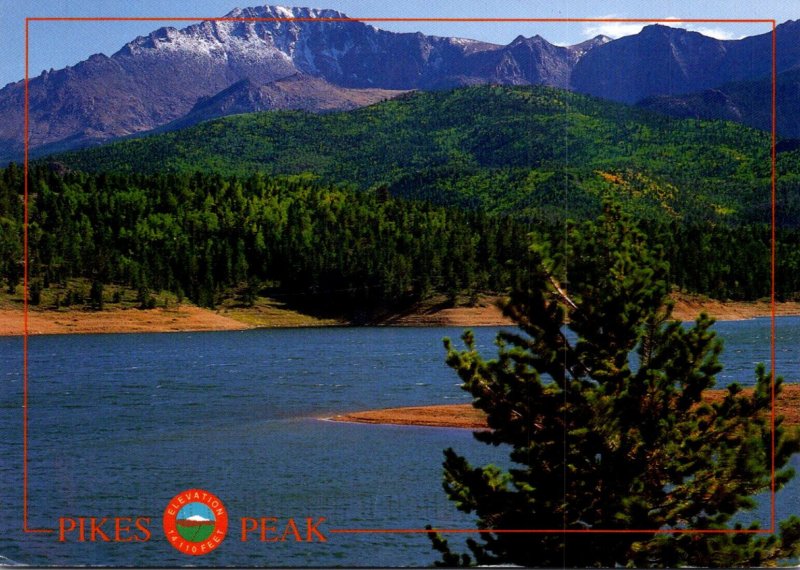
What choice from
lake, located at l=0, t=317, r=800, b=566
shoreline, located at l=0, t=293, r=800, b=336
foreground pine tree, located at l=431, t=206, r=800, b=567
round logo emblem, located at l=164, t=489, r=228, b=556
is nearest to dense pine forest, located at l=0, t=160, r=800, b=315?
shoreline, located at l=0, t=293, r=800, b=336

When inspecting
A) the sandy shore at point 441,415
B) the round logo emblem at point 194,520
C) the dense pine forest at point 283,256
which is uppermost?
the dense pine forest at point 283,256

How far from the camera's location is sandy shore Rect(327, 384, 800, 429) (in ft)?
174

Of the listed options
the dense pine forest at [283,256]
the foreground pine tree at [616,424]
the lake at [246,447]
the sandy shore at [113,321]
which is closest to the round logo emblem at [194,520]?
the foreground pine tree at [616,424]

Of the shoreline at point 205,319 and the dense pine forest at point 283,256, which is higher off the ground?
the dense pine forest at point 283,256

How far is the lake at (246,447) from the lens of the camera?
27.0m

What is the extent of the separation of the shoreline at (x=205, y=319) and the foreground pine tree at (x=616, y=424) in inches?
4098

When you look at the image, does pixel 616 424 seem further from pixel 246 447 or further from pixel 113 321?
pixel 113 321

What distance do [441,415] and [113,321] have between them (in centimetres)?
10639

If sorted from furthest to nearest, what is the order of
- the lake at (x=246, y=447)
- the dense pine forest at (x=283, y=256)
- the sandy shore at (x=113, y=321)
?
the sandy shore at (x=113, y=321) < the dense pine forest at (x=283, y=256) < the lake at (x=246, y=447)

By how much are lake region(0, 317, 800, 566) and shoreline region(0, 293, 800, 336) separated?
72.3 ft

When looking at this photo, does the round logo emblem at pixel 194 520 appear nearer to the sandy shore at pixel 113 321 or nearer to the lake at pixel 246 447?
the lake at pixel 246 447

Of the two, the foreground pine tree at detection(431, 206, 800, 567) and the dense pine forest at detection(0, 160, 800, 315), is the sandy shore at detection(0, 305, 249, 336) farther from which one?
the foreground pine tree at detection(431, 206, 800, 567)

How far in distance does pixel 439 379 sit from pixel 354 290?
86.9m

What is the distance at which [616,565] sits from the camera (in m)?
16.5
